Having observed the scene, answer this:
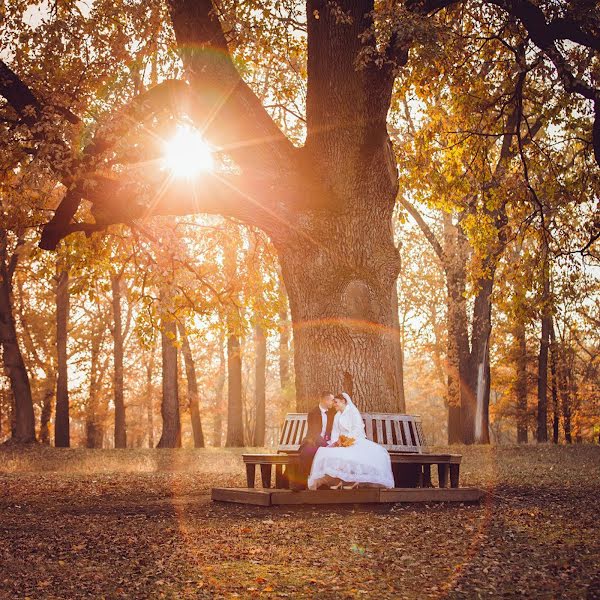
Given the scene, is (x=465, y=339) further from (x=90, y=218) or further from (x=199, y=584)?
(x=199, y=584)

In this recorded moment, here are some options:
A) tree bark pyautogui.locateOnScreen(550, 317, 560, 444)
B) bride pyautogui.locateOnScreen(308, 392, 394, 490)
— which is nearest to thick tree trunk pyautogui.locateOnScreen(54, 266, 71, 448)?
bride pyautogui.locateOnScreen(308, 392, 394, 490)

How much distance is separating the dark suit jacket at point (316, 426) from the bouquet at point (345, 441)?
24 cm

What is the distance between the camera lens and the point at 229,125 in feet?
37.2

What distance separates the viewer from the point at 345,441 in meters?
9.48

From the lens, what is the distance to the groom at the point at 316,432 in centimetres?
966

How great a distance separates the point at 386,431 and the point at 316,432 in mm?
976

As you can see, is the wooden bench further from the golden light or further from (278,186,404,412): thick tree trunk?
the golden light

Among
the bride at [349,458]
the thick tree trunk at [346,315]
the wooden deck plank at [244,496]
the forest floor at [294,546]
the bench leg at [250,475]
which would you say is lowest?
the forest floor at [294,546]

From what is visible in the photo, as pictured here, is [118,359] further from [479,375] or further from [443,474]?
[443,474]

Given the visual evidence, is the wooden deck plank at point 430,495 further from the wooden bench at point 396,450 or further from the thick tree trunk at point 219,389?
the thick tree trunk at point 219,389

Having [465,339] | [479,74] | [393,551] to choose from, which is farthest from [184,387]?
[393,551]

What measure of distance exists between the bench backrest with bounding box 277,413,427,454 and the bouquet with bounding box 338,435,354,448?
46 cm

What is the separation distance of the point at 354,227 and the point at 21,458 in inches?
471

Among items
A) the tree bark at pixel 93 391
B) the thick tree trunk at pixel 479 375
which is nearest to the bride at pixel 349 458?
the thick tree trunk at pixel 479 375
